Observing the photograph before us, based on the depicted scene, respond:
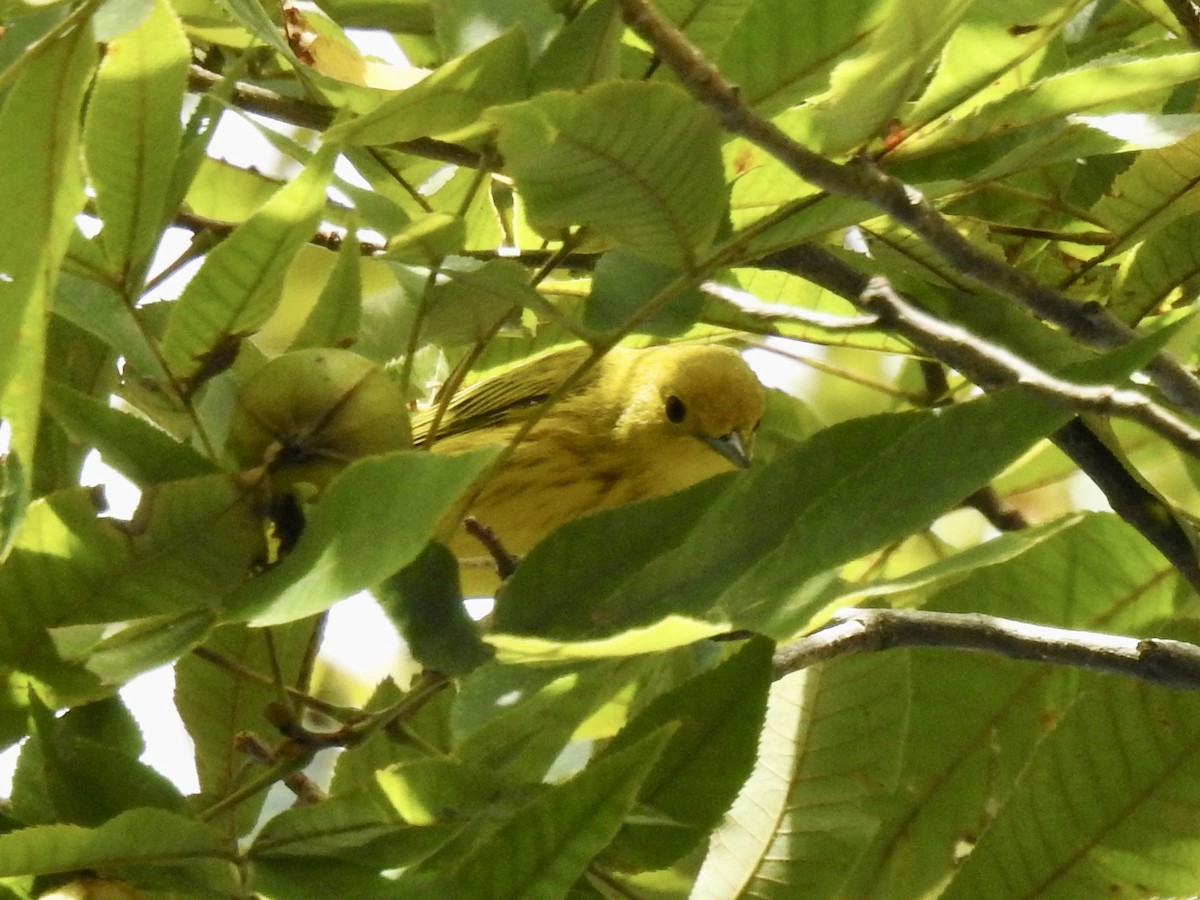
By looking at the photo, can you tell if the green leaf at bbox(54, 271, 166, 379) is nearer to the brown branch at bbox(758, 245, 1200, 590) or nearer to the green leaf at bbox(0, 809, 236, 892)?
the green leaf at bbox(0, 809, 236, 892)

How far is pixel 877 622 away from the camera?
138 cm

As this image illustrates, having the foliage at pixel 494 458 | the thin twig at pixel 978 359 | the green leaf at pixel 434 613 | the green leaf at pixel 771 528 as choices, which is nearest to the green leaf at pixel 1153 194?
the foliage at pixel 494 458

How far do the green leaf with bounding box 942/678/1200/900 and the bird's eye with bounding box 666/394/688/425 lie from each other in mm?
1620

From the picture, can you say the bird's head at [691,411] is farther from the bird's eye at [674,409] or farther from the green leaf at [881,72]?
the green leaf at [881,72]

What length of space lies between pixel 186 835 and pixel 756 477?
0.44 meters

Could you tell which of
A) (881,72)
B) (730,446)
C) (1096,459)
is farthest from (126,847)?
(730,446)

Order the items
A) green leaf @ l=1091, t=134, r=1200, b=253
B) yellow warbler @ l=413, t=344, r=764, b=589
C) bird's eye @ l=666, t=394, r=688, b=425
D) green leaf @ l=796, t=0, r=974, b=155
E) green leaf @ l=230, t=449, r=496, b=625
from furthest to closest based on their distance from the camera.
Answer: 1. bird's eye @ l=666, t=394, r=688, b=425
2. yellow warbler @ l=413, t=344, r=764, b=589
3. green leaf @ l=1091, t=134, r=1200, b=253
4. green leaf @ l=796, t=0, r=974, b=155
5. green leaf @ l=230, t=449, r=496, b=625

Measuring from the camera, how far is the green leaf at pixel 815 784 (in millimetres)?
1368

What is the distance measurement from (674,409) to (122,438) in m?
1.94

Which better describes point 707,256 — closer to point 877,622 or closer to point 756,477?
point 756,477

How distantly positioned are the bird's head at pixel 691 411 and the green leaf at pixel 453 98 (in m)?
1.67

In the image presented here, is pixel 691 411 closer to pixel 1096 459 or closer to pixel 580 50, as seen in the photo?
pixel 1096 459

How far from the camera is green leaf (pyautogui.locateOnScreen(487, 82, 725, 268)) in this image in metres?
1.00

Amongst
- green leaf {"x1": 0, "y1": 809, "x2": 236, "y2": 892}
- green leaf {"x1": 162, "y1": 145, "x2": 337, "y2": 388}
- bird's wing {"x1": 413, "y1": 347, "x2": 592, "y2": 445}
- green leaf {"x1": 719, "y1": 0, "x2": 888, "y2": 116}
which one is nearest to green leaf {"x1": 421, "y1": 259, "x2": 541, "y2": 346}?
A: green leaf {"x1": 162, "y1": 145, "x2": 337, "y2": 388}
